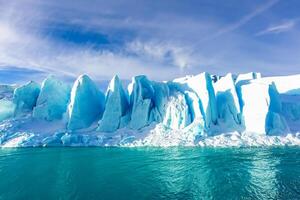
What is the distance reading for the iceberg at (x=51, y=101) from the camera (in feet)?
130

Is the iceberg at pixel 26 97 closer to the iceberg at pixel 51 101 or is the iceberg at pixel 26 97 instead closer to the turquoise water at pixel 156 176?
the iceberg at pixel 51 101

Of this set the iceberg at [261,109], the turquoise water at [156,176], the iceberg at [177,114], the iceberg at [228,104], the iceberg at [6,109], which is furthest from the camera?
the iceberg at [6,109]

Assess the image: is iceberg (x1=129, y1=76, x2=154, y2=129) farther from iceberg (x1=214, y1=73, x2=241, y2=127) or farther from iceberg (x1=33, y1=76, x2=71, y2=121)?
iceberg (x1=33, y1=76, x2=71, y2=121)

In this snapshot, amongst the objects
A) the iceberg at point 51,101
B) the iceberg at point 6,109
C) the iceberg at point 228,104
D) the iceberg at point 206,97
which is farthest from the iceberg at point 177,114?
the iceberg at point 6,109

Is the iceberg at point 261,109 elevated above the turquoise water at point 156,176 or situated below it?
above

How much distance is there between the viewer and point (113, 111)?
3712 centimetres

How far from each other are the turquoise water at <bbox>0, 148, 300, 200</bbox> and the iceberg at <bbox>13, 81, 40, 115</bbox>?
16811 mm

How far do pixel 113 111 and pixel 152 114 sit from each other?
5029mm

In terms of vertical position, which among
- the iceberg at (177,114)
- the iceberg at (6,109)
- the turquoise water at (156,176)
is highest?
the iceberg at (6,109)

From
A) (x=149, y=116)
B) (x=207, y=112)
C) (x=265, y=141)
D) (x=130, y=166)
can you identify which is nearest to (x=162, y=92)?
(x=149, y=116)

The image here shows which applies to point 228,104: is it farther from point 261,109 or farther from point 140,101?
point 140,101

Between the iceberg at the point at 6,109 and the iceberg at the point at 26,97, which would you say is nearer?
the iceberg at the point at 6,109

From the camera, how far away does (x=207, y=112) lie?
114 ft

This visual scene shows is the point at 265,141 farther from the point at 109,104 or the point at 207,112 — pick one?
the point at 109,104
